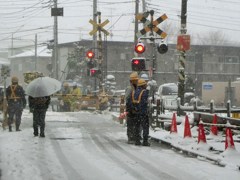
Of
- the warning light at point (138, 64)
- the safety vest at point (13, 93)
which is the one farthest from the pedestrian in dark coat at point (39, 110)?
the warning light at point (138, 64)

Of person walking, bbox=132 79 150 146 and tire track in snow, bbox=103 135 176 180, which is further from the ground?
person walking, bbox=132 79 150 146

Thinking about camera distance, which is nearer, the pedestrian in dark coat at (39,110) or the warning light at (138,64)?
the pedestrian in dark coat at (39,110)

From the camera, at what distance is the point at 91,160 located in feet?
34.4

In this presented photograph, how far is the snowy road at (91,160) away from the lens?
880 centimetres

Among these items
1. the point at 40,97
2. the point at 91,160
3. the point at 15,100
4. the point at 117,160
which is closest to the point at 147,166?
the point at 117,160

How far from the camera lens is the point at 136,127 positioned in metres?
13.4

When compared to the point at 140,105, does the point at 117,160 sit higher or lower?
lower

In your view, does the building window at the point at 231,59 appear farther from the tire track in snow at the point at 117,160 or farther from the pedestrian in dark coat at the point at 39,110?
the pedestrian in dark coat at the point at 39,110

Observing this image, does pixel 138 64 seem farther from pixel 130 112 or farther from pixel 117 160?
pixel 117 160

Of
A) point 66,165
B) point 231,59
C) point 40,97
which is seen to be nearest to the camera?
point 66,165

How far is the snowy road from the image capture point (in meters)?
8.80

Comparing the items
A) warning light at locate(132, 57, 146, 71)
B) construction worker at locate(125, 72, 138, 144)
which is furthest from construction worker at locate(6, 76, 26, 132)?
construction worker at locate(125, 72, 138, 144)

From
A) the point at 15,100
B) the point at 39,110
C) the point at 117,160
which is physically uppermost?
the point at 15,100

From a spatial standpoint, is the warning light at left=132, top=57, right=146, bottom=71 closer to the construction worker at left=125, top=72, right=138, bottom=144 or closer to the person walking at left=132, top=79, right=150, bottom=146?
the construction worker at left=125, top=72, right=138, bottom=144
